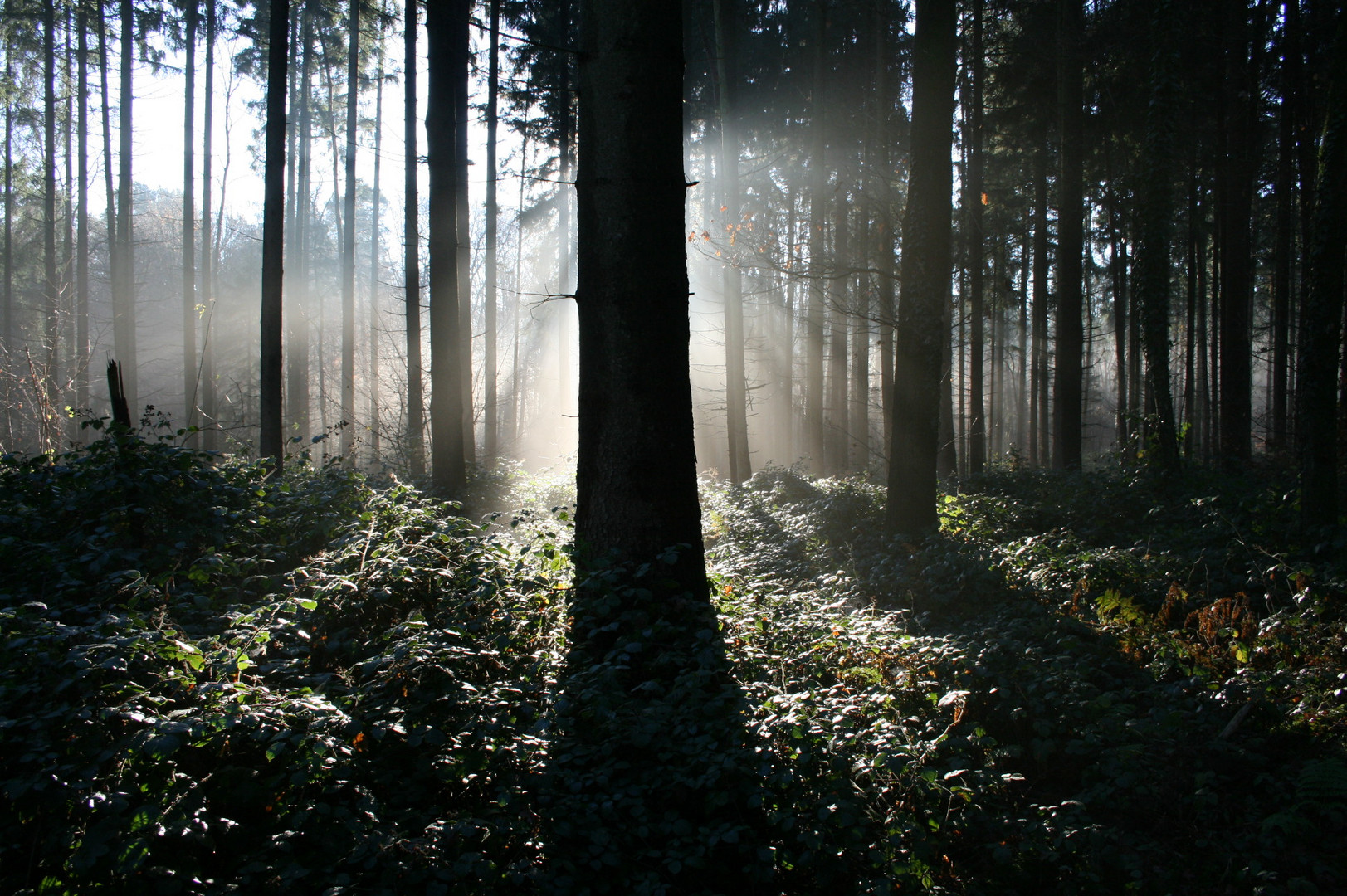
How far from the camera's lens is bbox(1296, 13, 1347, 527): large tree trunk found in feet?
21.3

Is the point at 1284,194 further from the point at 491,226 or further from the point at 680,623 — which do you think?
the point at 491,226

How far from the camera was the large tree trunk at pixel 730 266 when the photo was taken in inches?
597

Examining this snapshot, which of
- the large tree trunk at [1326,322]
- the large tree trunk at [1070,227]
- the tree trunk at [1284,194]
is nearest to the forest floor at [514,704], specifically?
the large tree trunk at [1326,322]

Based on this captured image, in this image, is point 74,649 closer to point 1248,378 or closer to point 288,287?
point 1248,378

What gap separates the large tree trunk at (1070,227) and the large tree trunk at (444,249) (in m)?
11.0

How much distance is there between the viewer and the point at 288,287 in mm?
31969

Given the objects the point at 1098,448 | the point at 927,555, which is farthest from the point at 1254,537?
the point at 1098,448

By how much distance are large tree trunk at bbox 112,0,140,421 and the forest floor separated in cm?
2089

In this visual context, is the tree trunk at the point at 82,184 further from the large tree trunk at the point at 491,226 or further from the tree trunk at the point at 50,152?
the large tree trunk at the point at 491,226

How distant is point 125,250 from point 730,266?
21689 millimetres

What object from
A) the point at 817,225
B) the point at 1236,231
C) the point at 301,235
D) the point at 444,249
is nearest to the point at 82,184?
the point at 301,235

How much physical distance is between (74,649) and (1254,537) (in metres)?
9.19

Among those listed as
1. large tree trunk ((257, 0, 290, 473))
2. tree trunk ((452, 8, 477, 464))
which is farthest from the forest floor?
tree trunk ((452, 8, 477, 464))

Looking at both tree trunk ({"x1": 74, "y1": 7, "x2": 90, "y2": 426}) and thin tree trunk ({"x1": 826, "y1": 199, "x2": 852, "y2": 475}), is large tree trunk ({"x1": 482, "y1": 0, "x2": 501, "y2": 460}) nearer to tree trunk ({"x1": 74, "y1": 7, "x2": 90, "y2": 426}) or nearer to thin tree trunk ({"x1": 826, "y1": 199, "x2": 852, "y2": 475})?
thin tree trunk ({"x1": 826, "y1": 199, "x2": 852, "y2": 475})
